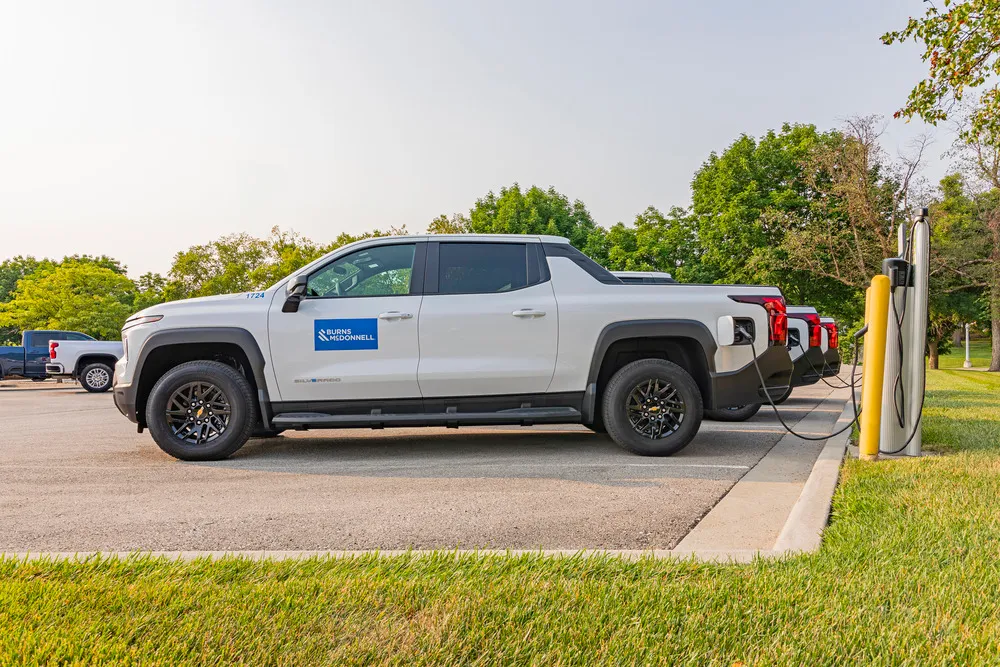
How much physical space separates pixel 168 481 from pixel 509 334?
307 cm

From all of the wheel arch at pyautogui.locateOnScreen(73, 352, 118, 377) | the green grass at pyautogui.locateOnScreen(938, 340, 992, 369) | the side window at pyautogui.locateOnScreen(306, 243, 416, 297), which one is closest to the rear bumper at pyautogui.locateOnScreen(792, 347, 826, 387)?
the side window at pyautogui.locateOnScreen(306, 243, 416, 297)

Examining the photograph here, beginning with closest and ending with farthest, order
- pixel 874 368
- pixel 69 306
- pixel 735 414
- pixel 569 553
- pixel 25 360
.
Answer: pixel 569 553
pixel 874 368
pixel 735 414
pixel 25 360
pixel 69 306

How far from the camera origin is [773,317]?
722cm

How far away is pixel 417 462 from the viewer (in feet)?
22.5

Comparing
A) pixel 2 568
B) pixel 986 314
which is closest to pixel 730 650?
pixel 2 568

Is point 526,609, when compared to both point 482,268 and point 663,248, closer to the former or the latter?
point 482,268

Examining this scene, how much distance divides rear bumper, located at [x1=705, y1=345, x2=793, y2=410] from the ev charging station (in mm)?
856

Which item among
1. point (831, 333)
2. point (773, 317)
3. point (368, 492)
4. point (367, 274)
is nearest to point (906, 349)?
point (773, 317)

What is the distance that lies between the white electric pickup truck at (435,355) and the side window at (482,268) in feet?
0.07

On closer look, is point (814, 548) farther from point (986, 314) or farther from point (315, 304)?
point (986, 314)

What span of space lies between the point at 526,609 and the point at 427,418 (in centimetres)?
408

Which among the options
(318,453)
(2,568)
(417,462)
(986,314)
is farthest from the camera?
(986,314)

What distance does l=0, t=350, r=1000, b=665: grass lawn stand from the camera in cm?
253

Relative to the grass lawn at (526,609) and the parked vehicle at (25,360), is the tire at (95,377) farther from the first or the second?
the grass lawn at (526,609)
